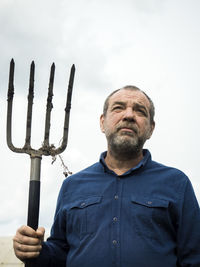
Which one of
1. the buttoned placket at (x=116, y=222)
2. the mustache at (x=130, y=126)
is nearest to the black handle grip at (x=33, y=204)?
the buttoned placket at (x=116, y=222)

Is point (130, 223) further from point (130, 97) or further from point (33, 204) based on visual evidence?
point (130, 97)

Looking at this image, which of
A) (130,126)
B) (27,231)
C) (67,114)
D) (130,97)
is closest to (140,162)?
(130,126)

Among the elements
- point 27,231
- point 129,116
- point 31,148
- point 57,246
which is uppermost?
point 129,116

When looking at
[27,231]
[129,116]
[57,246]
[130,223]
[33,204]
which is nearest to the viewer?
[27,231]

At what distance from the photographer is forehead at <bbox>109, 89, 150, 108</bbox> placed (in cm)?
305

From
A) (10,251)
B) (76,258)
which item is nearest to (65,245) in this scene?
(76,258)

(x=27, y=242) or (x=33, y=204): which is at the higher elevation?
(x=33, y=204)

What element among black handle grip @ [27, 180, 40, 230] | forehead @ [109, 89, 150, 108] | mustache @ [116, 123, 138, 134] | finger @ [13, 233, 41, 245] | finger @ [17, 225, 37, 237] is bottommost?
finger @ [13, 233, 41, 245]

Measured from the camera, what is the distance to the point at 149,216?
2.44 metres

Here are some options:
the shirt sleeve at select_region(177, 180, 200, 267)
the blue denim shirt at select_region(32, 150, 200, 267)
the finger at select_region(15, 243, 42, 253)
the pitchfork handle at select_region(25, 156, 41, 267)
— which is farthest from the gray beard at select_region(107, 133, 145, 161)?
the finger at select_region(15, 243, 42, 253)

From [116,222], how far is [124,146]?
772 mm

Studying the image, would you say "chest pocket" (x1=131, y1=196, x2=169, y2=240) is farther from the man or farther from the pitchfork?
the pitchfork

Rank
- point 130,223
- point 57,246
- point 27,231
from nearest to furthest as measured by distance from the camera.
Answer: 1. point 27,231
2. point 130,223
3. point 57,246

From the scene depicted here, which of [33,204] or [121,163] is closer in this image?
[33,204]
